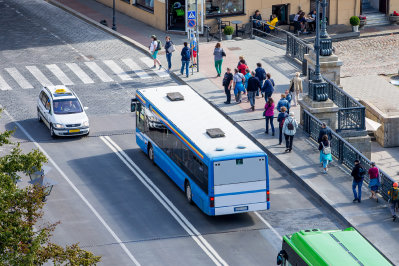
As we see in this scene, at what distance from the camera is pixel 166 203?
34.2 metres

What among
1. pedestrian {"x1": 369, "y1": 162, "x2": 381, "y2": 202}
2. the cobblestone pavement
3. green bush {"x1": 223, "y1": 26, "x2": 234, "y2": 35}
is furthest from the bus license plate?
green bush {"x1": 223, "y1": 26, "x2": 234, "y2": 35}

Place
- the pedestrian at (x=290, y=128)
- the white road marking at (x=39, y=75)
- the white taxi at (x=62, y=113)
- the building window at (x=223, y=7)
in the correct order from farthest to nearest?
the building window at (x=223, y=7), the white road marking at (x=39, y=75), the white taxi at (x=62, y=113), the pedestrian at (x=290, y=128)

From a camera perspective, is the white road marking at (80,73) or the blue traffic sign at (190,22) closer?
the blue traffic sign at (190,22)

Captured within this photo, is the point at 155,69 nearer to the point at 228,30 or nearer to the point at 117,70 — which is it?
the point at 117,70

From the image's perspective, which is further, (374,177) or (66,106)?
(66,106)

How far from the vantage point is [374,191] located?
33.8 m

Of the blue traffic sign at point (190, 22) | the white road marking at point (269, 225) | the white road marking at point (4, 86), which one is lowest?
the white road marking at point (269, 225)

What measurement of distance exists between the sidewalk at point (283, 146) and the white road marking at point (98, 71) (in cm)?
347

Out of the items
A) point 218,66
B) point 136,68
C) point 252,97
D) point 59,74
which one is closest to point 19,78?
A: point 59,74

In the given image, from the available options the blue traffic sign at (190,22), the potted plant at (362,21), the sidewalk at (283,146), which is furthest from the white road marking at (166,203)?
the potted plant at (362,21)

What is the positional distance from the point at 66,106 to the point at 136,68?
9.82 metres

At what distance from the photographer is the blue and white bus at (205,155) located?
31.5 meters

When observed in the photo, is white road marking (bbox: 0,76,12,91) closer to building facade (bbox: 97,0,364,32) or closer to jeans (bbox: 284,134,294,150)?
building facade (bbox: 97,0,364,32)

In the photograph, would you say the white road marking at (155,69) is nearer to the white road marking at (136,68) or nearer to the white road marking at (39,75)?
the white road marking at (136,68)
